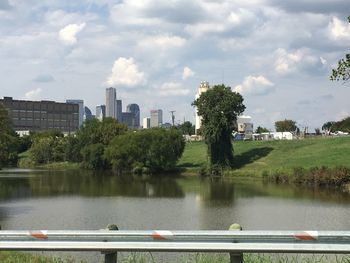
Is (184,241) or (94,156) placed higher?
(94,156)

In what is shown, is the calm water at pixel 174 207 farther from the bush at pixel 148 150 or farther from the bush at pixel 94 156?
the bush at pixel 94 156

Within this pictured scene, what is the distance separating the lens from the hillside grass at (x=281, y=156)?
89544 millimetres

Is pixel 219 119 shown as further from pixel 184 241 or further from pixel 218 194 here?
pixel 184 241

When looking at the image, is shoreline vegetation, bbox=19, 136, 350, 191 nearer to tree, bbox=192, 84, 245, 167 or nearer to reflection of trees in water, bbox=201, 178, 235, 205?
tree, bbox=192, 84, 245, 167

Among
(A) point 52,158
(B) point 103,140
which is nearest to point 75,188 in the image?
(B) point 103,140

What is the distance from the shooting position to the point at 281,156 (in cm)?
10238

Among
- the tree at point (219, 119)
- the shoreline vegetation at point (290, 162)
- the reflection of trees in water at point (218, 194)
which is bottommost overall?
the reflection of trees in water at point (218, 194)

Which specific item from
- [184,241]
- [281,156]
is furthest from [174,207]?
[281,156]

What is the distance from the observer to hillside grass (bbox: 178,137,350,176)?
89544 millimetres

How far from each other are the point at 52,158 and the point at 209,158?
6766 cm

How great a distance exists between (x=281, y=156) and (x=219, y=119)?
52.8 feet

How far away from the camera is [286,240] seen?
801 cm

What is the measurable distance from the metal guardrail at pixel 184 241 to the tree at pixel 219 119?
282ft

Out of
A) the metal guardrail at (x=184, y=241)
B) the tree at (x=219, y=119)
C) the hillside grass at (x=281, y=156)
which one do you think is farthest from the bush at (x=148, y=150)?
the metal guardrail at (x=184, y=241)
